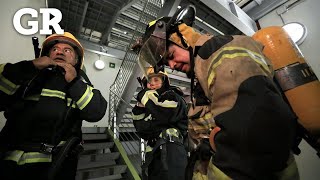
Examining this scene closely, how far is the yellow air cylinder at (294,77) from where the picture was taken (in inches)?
40.3

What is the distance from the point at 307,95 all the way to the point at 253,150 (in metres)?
0.67

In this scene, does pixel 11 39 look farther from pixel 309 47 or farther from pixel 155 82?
pixel 309 47

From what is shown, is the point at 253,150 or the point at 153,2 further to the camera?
the point at 153,2

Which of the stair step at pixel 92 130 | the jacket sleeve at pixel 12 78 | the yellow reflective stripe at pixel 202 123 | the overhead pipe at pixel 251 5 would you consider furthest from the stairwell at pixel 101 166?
the overhead pipe at pixel 251 5

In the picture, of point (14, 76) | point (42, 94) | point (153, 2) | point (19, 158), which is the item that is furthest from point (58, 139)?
point (153, 2)

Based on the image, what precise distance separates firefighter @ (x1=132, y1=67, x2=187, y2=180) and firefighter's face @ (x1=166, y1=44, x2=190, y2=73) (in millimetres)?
1073

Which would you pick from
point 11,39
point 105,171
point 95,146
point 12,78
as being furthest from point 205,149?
point 11,39

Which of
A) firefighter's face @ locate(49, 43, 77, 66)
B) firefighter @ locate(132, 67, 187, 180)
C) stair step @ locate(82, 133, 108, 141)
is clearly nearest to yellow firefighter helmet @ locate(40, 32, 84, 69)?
firefighter's face @ locate(49, 43, 77, 66)

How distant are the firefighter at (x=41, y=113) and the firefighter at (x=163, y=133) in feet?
3.17

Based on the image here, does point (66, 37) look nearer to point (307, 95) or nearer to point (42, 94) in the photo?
point (42, 94)

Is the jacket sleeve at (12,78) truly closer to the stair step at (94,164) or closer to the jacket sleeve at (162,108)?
the jacket sleeve at (162,108)

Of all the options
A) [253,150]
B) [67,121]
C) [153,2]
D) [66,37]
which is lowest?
[253,150]

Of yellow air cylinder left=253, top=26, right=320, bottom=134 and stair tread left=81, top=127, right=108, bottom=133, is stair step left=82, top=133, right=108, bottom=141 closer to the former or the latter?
stair tread left=81, top=127, right=108, bottom=133

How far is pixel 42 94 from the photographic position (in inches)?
68.7
